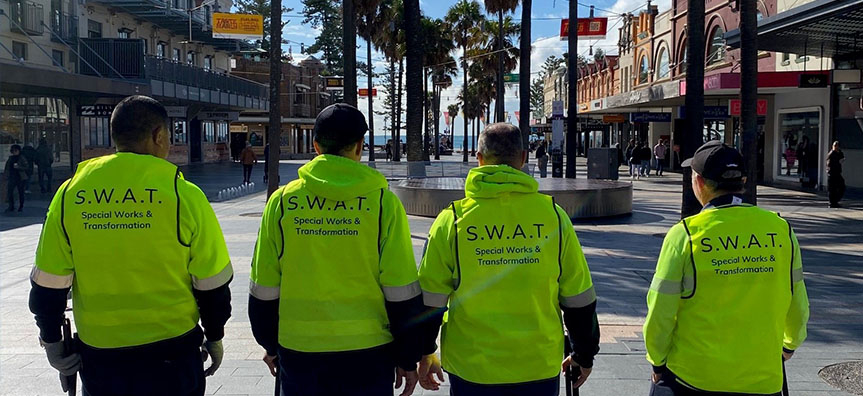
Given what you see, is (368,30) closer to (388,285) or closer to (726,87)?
(726,87)

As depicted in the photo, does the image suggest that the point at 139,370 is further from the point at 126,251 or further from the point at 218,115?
the point at 218,115

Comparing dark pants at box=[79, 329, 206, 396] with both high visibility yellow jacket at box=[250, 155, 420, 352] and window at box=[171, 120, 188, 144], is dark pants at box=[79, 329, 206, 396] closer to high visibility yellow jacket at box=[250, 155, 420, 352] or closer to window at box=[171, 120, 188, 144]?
high visibility yellow jacket at box=[250, 155, 420, 352]

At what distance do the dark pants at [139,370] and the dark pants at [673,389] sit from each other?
80.6 inches

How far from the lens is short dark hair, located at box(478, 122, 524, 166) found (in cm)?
327

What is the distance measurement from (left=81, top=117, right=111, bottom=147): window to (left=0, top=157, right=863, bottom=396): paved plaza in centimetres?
1547

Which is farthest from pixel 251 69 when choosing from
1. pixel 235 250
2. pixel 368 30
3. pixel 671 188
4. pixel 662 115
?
pixel 235 250

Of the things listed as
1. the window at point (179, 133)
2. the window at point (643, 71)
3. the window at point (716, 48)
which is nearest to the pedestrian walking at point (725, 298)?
the window at point (716, 48)

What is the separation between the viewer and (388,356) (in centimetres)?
324

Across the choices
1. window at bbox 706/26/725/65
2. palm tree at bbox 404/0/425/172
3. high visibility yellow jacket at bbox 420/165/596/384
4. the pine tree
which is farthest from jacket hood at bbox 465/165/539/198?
the pine tree

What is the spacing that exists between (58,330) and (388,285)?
1433mm

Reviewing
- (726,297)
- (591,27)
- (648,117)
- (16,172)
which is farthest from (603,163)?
(726,297)

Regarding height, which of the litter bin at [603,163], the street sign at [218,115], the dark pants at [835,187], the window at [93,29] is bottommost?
the dark pants at [835,187]

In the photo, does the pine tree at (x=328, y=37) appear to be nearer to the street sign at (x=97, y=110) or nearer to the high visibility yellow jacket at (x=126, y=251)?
the street sign at (x=97, y=110)

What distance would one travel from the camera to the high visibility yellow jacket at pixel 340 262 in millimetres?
3127
